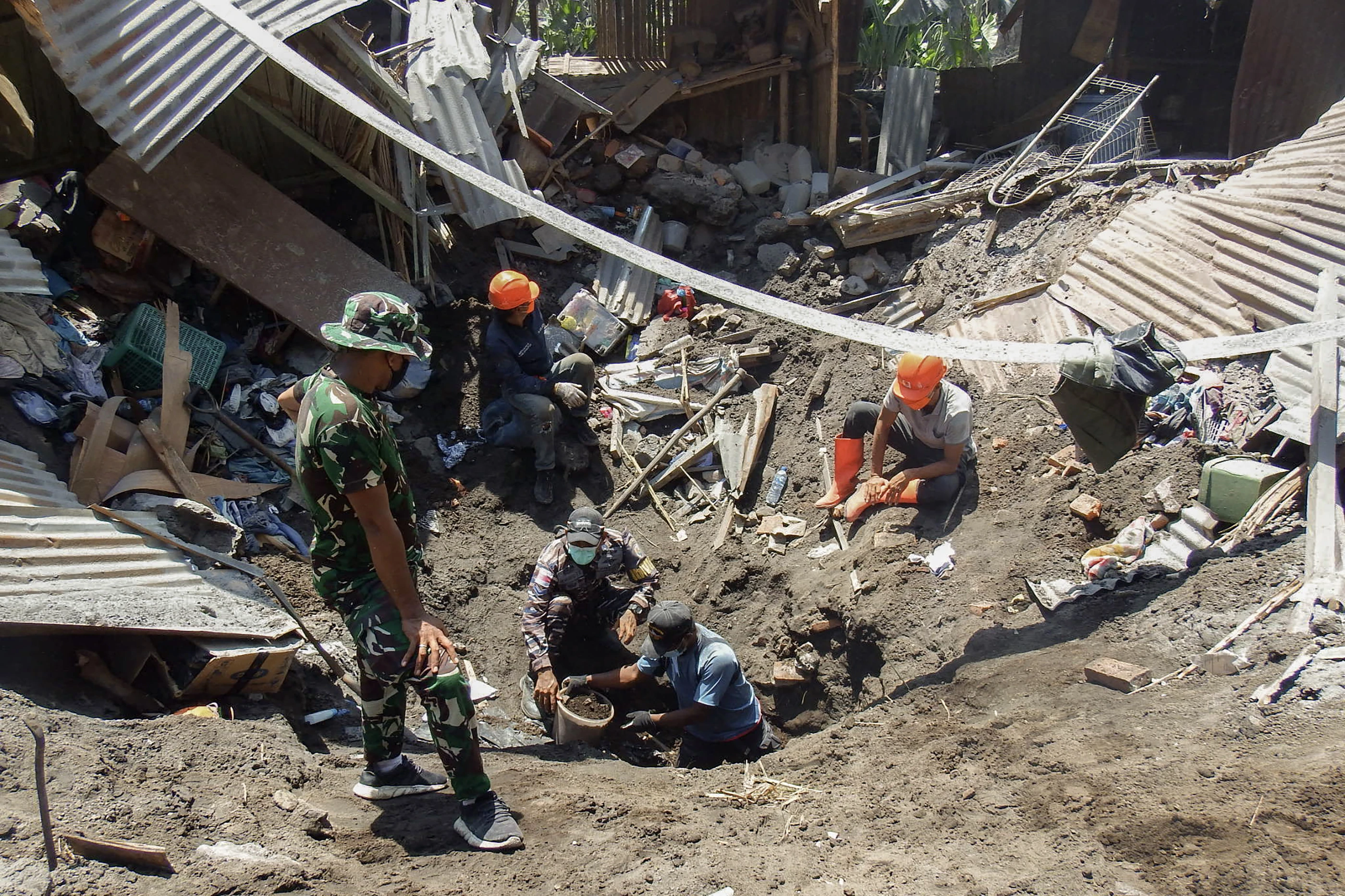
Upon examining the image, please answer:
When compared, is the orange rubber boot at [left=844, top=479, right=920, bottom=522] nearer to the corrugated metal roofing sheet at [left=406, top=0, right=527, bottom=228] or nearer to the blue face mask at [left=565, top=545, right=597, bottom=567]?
the blue face mask at [left=565, top=545, right=597, bottom=567]

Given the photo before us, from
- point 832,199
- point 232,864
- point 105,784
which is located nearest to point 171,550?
point 105,784

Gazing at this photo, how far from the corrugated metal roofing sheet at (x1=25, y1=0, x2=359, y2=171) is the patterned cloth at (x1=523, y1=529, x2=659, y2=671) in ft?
11.0

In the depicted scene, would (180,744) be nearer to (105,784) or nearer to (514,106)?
(105,784)

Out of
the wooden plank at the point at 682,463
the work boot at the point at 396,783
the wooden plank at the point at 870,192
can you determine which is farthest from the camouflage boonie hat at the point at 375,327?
the wooden plank at the point at 870,192

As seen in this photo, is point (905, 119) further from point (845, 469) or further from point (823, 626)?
point (823, 626)

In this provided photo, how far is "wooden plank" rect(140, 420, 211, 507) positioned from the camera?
546 cm

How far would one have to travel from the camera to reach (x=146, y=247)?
661 cm

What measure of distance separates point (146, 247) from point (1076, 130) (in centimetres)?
908

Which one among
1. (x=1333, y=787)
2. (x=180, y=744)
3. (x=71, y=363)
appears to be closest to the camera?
(x=1333, y=787)

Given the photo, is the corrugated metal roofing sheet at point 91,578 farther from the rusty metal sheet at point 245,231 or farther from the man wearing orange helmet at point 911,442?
the man wearing orange helmet at point 911,442

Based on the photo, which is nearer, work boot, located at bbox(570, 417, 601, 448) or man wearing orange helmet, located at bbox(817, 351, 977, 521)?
→ man wearing orange helmet, located at bbox(817, 351, 977, 521)

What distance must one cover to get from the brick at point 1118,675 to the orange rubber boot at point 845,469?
265 centimetres

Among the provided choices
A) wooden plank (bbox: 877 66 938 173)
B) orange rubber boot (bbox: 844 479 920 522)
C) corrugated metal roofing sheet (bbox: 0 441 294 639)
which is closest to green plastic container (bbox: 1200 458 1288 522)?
orange rubber boot (bbox: 844 479 920 522)

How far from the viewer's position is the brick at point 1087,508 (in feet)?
17.1
